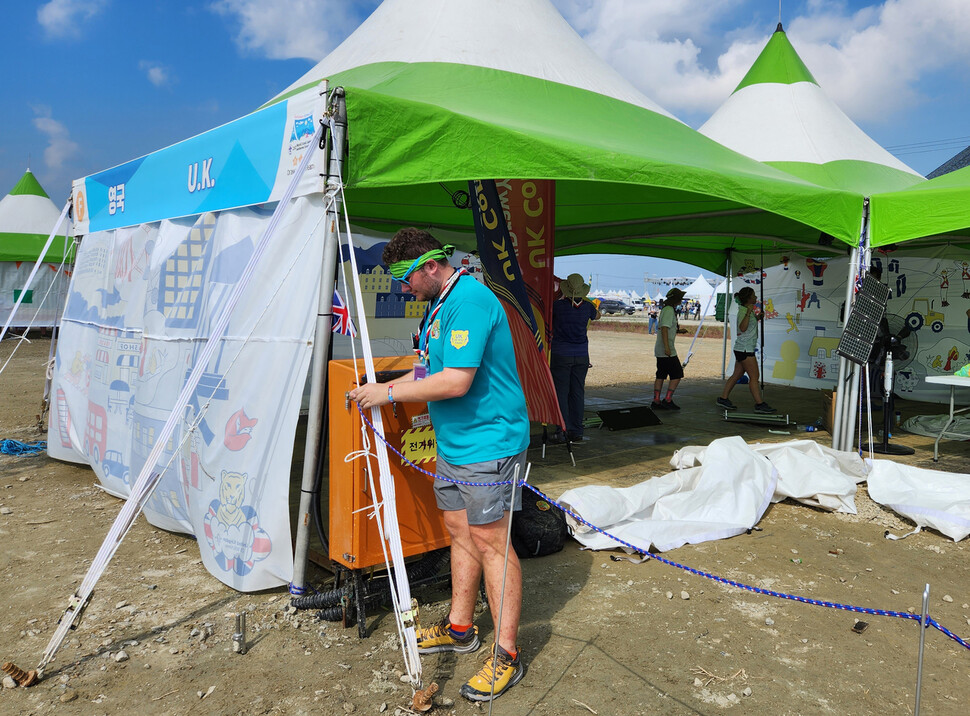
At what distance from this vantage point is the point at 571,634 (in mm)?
3176

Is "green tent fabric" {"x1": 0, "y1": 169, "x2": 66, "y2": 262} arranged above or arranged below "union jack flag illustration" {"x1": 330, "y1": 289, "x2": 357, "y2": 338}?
above

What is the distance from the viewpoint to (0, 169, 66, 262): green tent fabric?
18891mm

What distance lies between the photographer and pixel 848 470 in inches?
219

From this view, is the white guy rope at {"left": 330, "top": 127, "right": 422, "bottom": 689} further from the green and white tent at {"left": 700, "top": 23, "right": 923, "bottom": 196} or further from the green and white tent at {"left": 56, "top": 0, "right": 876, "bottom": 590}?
the green and white tent at {"left": 700, "top": 23, "right": 923, "bottom": 196}

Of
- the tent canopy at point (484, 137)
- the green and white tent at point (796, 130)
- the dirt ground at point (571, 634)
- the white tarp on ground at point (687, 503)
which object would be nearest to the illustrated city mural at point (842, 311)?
the green and white tent at point (796, 130)

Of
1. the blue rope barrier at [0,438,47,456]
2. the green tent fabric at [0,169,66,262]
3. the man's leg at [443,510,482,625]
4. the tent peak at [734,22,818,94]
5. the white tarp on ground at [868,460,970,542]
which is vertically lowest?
the blue rope barrier at [0,438,47,456]

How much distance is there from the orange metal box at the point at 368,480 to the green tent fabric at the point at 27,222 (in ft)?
61.9

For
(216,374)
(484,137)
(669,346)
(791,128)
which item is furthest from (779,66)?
(216,374)

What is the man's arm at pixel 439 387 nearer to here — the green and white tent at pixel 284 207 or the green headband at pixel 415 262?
the green headband at pixel 415 262

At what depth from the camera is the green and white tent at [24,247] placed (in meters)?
18.9

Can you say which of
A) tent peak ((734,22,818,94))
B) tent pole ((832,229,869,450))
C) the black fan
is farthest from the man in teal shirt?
tent peak ((734,22,818,94))

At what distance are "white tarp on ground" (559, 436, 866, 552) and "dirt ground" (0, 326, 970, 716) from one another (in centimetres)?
14

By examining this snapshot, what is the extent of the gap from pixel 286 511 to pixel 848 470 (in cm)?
450

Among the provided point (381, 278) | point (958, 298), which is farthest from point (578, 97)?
point (958, 298)
